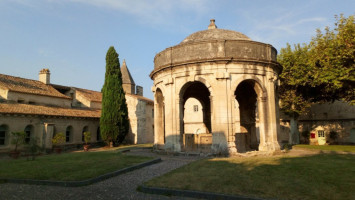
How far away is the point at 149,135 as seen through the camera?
120 ft

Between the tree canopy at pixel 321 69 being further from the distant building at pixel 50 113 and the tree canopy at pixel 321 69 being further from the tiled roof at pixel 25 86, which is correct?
the tiled roof at pixel 25 86

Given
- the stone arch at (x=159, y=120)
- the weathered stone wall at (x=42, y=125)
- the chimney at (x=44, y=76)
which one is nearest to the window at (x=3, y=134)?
the weathered stone wall at (x=42, y=125)

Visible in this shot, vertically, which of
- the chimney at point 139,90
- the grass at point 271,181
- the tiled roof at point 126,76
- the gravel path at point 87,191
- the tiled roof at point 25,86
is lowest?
the gravel path at point 87,191

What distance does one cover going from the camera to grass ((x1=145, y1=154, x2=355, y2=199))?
7.09 m

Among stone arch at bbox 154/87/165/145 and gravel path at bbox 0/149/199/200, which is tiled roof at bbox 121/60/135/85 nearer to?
stone arch at bbox 154/87/165/145

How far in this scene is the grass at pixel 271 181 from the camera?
23.2ft

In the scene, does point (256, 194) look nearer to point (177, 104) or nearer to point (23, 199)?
point (23, 199)

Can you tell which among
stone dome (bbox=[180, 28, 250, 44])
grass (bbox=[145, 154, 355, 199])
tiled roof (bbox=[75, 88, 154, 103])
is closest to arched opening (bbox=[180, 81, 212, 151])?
stone dome (bbox=[180, 28, 250, 44])

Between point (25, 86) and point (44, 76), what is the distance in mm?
4570

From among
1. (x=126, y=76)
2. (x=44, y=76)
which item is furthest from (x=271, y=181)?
(x=126, y=76)

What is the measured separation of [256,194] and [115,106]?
2453cm

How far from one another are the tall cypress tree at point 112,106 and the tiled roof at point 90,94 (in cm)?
698

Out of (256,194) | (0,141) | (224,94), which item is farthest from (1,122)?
(256,194)

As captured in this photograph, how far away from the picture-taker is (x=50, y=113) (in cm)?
2589
